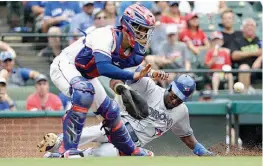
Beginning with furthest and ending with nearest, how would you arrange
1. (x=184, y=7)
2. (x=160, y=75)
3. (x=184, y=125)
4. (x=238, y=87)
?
(x=184, y=7), (x=238, y=87), (x=184, y=125), (x=160, y=75)

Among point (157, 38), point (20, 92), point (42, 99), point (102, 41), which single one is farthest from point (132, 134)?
point (157, 38)

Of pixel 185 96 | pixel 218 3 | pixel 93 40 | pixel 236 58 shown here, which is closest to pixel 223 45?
pixel 236 58

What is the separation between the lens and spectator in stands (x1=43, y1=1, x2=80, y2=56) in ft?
48.8

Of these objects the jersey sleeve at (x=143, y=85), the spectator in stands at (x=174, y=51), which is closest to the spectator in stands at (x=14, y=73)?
the spectator in stands at (x=174, y=51)

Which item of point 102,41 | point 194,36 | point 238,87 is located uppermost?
point 102,41

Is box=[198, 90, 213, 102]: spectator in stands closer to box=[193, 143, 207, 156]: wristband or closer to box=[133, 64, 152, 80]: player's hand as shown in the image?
box=[193, 143, 207, 156]: wristband

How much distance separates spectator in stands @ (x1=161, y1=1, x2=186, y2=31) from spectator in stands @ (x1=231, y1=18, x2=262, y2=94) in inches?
40.8

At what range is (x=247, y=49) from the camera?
14.8m

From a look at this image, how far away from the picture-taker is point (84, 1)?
15102 mm

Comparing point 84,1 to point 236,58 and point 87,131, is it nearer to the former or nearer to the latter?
point 236,58

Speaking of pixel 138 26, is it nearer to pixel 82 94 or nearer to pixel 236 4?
pixel 82 94

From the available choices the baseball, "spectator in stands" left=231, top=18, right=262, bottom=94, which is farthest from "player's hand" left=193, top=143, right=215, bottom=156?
"spectator in stands" left=231, top=18, right=262, bottom=94

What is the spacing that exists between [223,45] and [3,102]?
435 cm

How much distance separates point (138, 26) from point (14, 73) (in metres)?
4.83
